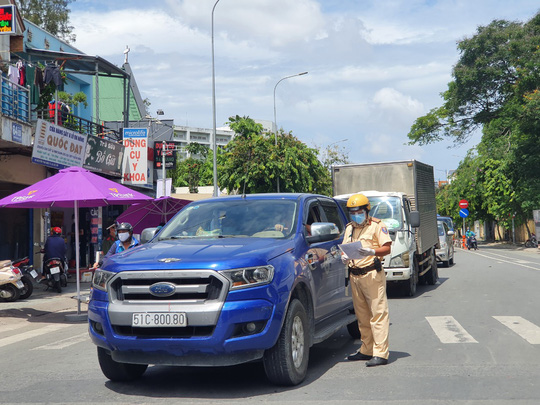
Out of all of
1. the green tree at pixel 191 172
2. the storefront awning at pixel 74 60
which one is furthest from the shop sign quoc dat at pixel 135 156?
the green tree at pixel 191 172

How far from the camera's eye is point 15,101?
672 inches

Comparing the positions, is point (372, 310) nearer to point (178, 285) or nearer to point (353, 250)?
point (353, 250)

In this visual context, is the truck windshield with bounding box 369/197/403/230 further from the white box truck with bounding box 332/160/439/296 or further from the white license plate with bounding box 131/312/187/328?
the white license plate with bounding box 131/312/187/328

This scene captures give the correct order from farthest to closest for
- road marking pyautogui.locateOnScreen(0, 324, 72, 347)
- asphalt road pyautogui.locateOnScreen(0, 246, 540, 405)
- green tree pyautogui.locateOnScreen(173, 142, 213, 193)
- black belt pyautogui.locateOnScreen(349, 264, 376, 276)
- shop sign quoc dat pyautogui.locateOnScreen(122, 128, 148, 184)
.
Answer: green tree pyautogui.locateOnScreen(173, 142, 213, 193) < shop sign quoc dat pyautogui.locateOnScreen(122, 128, 148, 184) < road marking pyautogui.locateOnScreen(0, 324, 72, 347) < black belt pyautogui.locateOnScreen(349, 264, 376, 276) < asphalt road pyautogui.locateOnScreen(0, 246, 540, 405)

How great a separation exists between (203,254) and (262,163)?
32028 mm

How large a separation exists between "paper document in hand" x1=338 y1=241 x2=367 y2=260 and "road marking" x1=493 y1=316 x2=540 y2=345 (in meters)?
2.91

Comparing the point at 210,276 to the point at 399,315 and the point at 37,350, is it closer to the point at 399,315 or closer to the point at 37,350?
the point at 37,350

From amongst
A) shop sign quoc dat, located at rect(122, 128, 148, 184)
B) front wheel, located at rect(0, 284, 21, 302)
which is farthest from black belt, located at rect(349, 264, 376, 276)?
shop sign quoc dat, located at rect(122, 128, 148, 184)

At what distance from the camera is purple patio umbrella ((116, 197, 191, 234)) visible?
641 inches

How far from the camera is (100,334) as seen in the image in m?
5.82

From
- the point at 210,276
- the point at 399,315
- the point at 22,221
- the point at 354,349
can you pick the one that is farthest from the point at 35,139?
the point at 210,276

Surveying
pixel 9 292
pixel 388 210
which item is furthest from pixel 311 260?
pixel 9 292

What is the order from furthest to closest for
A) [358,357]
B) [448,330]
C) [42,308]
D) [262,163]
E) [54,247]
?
[262,163] < [54,247] < [42,308] < [448,330] < [358,357]

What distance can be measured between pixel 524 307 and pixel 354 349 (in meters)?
5.16
